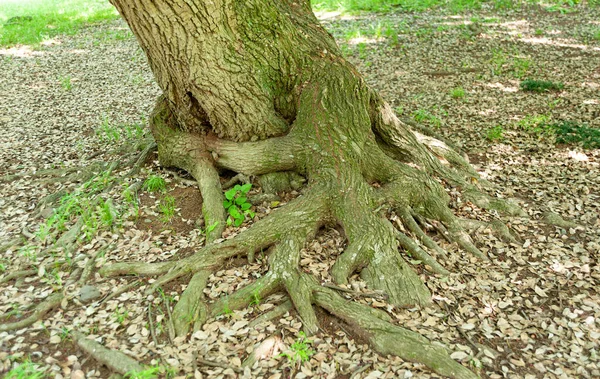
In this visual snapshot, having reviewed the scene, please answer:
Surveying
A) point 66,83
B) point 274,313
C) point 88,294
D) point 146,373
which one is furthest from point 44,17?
point 146,373

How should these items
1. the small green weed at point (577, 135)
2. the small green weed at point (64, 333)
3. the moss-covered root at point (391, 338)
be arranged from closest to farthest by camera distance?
the moss-covered root at point (391, 338) → the small green weed at point (64, 333) → the small green weed at point (577, 135)

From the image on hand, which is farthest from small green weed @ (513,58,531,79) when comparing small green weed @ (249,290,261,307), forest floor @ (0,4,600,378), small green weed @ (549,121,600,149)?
small green weed @ (249,290,261,307)

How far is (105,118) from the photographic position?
719 cm

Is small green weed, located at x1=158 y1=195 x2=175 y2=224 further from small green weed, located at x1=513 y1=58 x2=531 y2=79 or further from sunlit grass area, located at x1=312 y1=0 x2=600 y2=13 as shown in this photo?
sunlit grass area, located at x1=312 y1=0 x2=600 y2=13

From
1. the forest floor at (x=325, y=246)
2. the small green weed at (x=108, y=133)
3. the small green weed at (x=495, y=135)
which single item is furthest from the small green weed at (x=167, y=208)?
the small green weed at (x=495, y=135)

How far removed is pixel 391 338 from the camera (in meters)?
3.10

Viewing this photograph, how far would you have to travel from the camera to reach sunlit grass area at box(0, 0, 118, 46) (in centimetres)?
1209

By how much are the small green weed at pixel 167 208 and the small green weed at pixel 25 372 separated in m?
1.66

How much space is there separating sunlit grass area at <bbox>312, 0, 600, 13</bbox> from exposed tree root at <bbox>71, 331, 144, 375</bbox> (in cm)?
1165

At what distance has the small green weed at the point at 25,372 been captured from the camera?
2842mm

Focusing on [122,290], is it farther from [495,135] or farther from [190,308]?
[495,135]

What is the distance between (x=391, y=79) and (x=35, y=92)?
21.9ft

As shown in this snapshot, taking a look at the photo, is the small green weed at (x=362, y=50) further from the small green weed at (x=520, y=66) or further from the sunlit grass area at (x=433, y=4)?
the sunlit grass area at (x=433, y=4)

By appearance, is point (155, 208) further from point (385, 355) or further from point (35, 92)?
point (35, 92)
